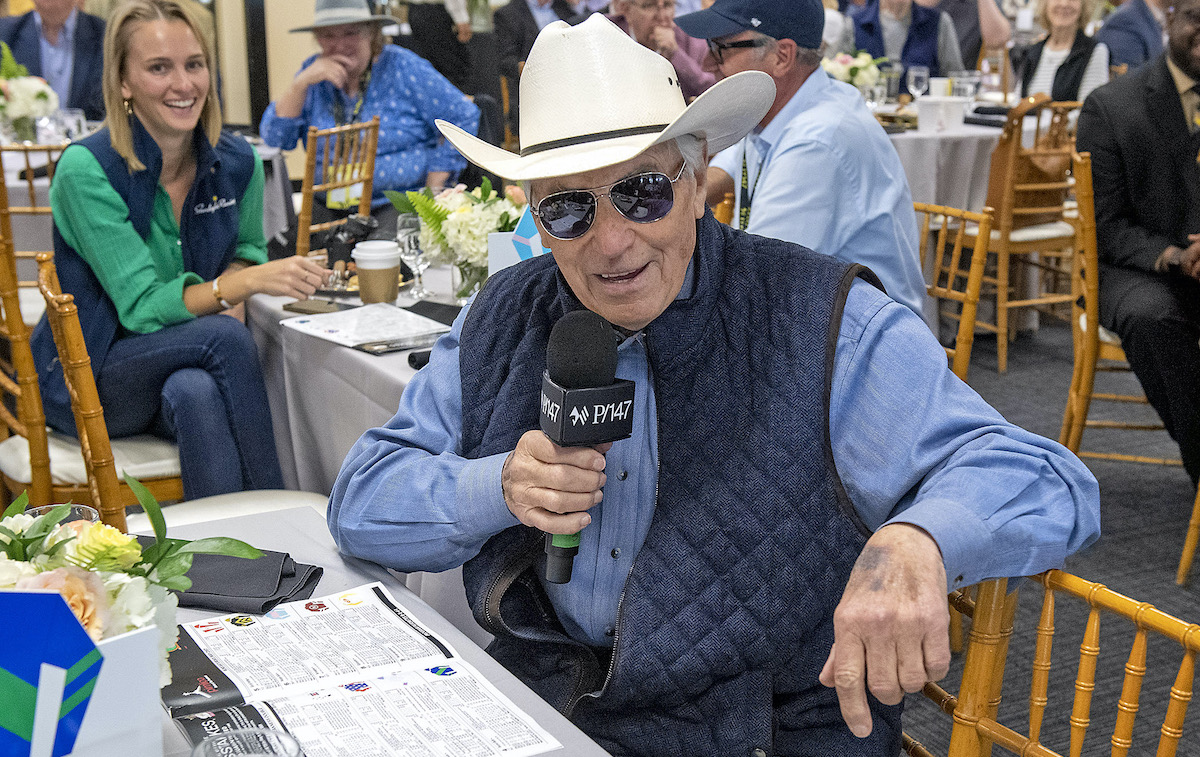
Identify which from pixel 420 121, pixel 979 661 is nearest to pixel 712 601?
pixel 979 661

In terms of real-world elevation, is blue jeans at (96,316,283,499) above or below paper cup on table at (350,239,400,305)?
below

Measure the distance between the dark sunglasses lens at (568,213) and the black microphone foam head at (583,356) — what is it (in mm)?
273

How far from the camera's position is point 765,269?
58.2 inches

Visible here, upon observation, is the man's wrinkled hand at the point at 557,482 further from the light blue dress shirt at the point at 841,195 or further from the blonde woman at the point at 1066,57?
the blonde woman at the point at 1066,57

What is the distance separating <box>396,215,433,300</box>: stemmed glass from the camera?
286 cm

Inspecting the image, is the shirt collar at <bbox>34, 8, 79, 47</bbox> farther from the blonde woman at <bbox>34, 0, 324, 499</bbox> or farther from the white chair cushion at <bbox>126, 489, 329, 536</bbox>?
the white chair cushion at <bbox>126, 489, 329, 536</bbox>

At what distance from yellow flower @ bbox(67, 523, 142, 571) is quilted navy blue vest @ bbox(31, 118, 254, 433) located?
6.00ft

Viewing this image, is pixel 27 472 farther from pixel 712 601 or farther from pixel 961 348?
pixel 961 348

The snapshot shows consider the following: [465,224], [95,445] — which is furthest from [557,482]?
[465,224]

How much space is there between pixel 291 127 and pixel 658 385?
148 inches

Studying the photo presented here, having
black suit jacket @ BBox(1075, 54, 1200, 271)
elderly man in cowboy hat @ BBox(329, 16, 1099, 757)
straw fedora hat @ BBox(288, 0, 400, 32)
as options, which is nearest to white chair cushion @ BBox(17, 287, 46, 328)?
straw fedora hat @ BBox(288, 0, 400, 32)

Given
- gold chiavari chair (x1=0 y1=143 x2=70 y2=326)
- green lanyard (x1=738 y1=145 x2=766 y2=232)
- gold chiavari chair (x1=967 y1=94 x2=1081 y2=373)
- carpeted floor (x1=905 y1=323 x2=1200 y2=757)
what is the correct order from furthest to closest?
gold chiavari chair (x1=967 y1=94 x2=1081 y2=373) < gold chiavari chair (x1=0 y1=143 x2=70 y2=326) < green lanyard (x1=738 y1=145 x2=766 y2=232) < carpeted floor (x1=905 y1=323 x2=1200 y2=757)

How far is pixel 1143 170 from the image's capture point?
3.53 meters

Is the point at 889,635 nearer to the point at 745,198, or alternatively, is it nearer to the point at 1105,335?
the point at 745,198
